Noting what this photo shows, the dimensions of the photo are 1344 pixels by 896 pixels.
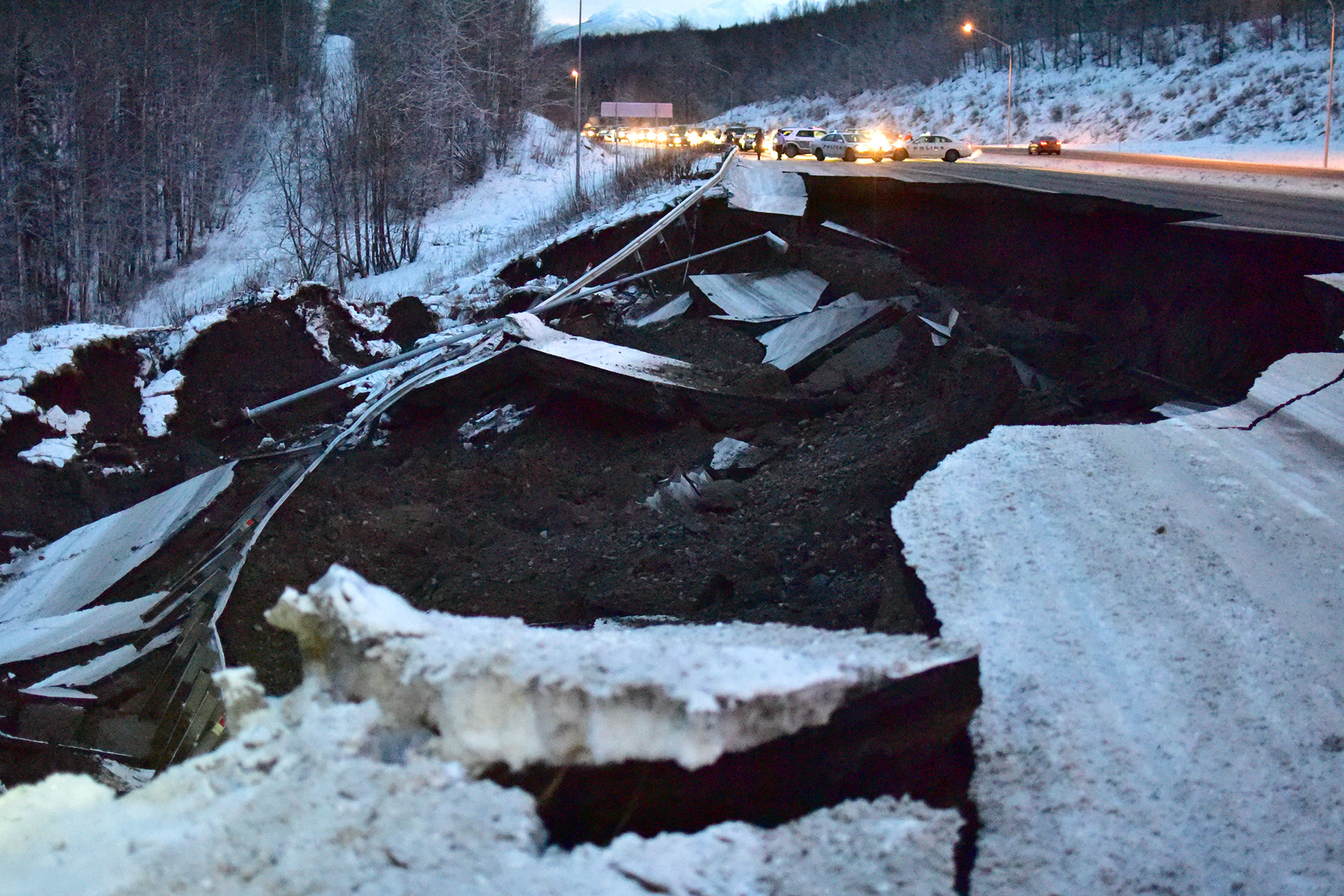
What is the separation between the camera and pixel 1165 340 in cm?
591

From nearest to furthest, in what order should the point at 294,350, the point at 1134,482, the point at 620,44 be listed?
the point at 1134,482 < the point at 294,350 < the point at 620,44

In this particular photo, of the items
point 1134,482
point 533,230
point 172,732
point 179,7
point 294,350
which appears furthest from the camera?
point 179,7

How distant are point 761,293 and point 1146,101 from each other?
4041 cm

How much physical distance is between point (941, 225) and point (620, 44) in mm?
104810

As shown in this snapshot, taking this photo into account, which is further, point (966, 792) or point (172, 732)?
point (172, 732)

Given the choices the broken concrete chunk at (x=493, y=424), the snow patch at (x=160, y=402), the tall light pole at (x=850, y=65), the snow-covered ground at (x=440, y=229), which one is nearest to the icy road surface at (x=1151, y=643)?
the broken concrete chunk at (x=493, y=424)

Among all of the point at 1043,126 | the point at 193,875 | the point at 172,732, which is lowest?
the point at 172,732

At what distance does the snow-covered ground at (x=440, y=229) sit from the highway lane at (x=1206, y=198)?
911cm

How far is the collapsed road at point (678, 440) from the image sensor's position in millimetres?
2785

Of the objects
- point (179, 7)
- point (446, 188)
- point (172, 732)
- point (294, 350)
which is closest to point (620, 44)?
point (179, 7)

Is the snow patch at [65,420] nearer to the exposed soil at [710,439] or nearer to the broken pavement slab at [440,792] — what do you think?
the exposed soil at [710,439]

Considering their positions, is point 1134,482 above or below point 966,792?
above

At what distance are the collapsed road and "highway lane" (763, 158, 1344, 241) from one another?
100 cm

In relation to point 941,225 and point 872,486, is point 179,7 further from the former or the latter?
point 872,486
